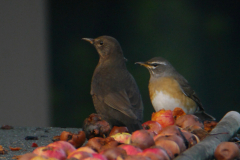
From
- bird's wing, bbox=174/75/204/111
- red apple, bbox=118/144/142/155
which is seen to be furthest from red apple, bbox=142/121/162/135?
bird's wing, bbox=174/75/204/111

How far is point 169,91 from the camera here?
279 centimetres

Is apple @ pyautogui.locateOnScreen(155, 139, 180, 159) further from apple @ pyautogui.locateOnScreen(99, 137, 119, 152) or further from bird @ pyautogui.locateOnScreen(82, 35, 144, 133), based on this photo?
bird @ pyautogui.locateOnScreen(82, 35, 144, 133)

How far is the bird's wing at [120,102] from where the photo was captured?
81.5 inches

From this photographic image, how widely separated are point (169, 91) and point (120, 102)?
800 mm

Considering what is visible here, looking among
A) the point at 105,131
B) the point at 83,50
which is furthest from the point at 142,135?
the point at 83,50

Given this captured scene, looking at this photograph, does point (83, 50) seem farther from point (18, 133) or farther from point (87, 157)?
point (87, 157)

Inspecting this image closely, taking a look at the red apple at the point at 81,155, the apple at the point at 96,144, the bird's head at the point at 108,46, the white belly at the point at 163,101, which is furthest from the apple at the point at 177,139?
the white belly at the point at 163,101

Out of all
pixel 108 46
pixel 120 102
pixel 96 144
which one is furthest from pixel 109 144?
pixel 108 46

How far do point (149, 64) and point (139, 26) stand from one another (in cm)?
87

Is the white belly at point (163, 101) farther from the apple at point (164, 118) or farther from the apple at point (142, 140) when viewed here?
the apple at point (142, 140)

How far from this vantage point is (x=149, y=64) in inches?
115

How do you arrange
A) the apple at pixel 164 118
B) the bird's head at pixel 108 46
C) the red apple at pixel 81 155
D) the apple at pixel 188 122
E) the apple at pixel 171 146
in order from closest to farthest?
1. the red apple at pixel 81 155
2. the apple at pixel 171 146
3. the apple at pixel 188 122
4. the apple at pixel 164 118
5. the bird's head at pixel 108 46

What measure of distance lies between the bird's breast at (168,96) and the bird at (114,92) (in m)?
0.50

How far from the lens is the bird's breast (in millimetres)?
2736
